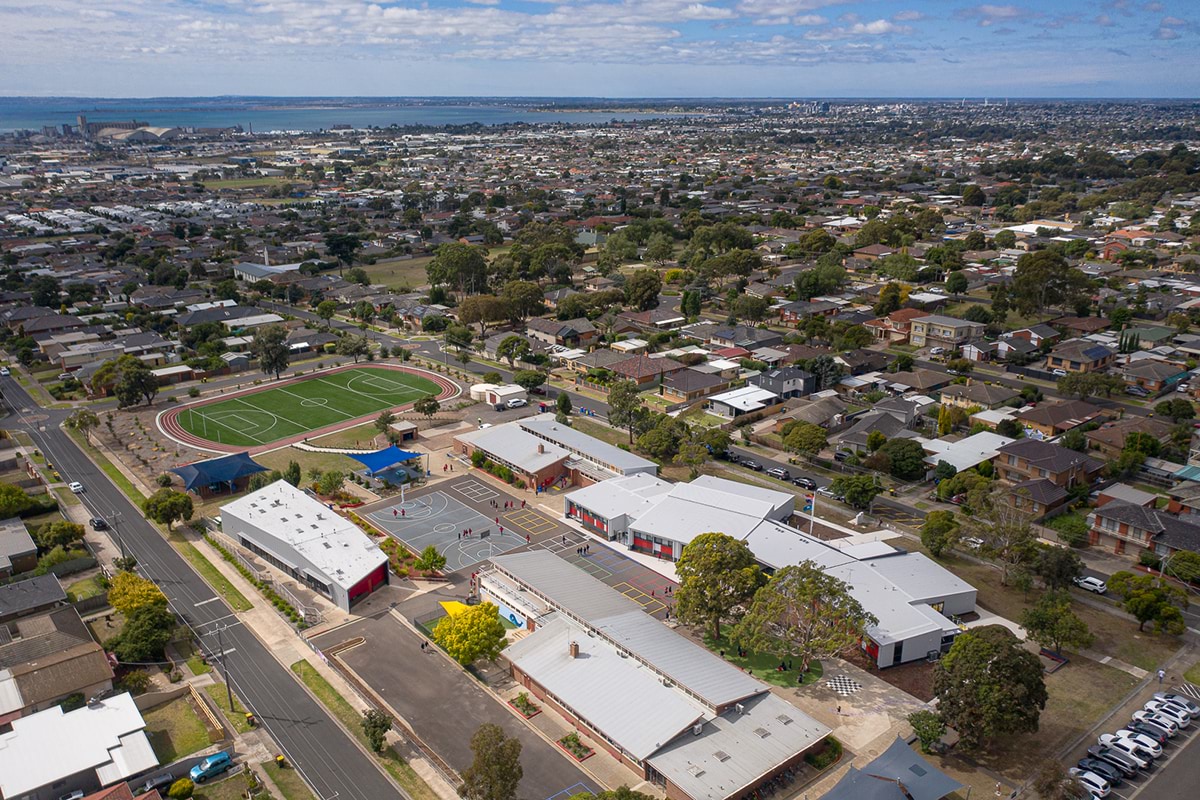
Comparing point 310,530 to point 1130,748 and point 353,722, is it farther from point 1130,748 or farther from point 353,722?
point 1130,748

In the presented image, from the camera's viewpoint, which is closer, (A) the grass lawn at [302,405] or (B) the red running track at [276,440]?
(B) the red running track at [276,440]

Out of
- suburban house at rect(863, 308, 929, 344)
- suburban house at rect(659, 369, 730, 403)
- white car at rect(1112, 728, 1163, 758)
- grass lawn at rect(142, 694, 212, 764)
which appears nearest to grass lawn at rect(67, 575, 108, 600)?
grass lawn at rect(142, 694, 212, 764)

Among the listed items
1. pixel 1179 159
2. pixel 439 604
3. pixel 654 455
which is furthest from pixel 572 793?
pixel 1179 159

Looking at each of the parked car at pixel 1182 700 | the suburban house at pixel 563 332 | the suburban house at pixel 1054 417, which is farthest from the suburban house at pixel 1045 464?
the suburban house at pixel 563 332

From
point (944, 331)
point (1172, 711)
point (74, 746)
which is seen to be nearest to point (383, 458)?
point (74, 746)

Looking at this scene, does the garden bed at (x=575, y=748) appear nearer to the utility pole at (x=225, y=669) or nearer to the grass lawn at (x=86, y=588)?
the utility pole at (x=225, y=669)

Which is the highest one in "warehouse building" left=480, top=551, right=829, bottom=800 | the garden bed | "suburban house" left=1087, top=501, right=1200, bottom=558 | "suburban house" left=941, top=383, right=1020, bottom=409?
"suburban house" left=941, top=383, right=1020, bottom=409

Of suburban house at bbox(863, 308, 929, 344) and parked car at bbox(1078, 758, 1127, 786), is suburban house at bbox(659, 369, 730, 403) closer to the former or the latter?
suburban house at bbox(863, 308, 929, 344)
